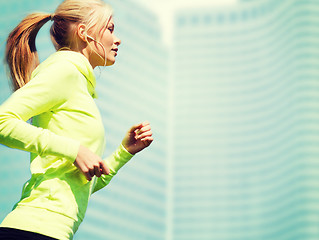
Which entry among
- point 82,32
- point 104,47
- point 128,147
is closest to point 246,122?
point 128,147

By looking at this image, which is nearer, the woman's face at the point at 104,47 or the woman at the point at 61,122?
the woman at the point at 61,122

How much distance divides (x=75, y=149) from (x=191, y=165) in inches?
5901

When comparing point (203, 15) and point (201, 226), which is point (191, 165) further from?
point (203, 15)

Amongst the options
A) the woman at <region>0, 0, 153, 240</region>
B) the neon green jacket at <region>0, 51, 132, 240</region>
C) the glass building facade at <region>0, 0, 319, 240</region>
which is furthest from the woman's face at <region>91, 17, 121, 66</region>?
the glass building facade at <region>0, 0, 319, 240</region>

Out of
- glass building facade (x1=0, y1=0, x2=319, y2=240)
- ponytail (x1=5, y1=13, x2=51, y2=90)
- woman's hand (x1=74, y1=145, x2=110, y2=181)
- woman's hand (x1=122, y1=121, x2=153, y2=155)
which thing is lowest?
woman's hand (x1=74, y1=145, x2=110, y2=181)

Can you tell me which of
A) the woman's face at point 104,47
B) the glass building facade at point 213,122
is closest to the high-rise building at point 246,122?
the glass building facade at point 213,122

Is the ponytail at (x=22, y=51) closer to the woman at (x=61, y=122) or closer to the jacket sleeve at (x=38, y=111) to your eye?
the woman at (x=61, y=122)

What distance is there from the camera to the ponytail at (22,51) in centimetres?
319

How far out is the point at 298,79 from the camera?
137 metres

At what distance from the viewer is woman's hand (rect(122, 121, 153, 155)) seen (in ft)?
11.0

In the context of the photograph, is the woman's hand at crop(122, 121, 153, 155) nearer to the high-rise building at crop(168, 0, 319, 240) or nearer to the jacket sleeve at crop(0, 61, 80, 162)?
the jacket sleeve at crop(0, 61, 80, 162)

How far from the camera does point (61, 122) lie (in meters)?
2.93

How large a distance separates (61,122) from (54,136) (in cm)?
20

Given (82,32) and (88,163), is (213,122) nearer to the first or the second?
(82,32)
